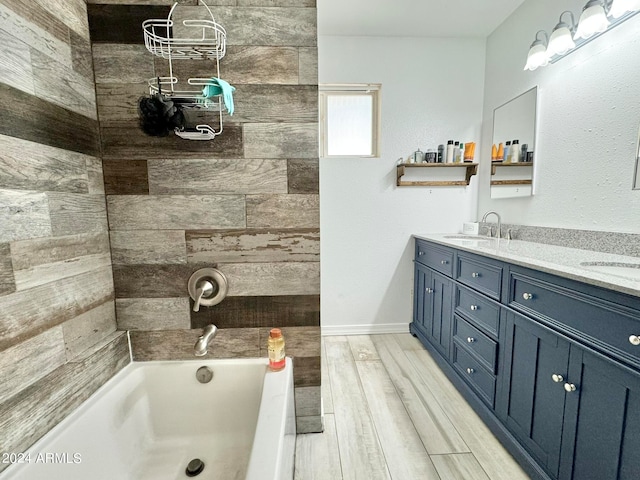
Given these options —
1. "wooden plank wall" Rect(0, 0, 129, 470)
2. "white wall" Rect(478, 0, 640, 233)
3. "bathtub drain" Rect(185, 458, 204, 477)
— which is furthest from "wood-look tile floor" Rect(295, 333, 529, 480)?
"white wall" Rect(478, 0, 640, 233)

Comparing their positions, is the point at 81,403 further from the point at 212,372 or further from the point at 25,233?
the point at 25,233

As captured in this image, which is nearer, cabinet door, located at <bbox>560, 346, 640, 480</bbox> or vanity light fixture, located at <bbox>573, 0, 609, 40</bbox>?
cabinet door, located at <bbox>560, 346, 640, 480</bbox>

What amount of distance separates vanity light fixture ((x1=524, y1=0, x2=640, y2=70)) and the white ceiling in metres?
0.47

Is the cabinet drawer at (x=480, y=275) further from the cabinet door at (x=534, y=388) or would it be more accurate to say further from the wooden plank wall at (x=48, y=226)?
the wooden plank wall at (x=48, y=226)

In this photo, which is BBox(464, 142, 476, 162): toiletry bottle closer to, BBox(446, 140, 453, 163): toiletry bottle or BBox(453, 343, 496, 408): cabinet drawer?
BBox(446, 140, 453, 163): toiletry bottle

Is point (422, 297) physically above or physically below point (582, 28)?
below

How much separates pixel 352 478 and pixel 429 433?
508 mm

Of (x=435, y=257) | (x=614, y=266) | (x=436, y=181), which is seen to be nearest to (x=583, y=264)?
(x=614, y=266)

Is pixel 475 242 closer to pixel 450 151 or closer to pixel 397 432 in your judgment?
pixel 450 151

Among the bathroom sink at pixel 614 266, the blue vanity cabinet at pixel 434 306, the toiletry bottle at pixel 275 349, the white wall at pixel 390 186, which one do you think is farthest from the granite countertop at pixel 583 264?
the toiletry bottle at pixel 275 349

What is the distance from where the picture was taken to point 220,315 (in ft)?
4.56

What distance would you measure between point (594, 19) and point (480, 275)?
1449 mm

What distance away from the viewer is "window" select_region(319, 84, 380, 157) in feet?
8.52

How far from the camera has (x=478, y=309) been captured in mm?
1683
